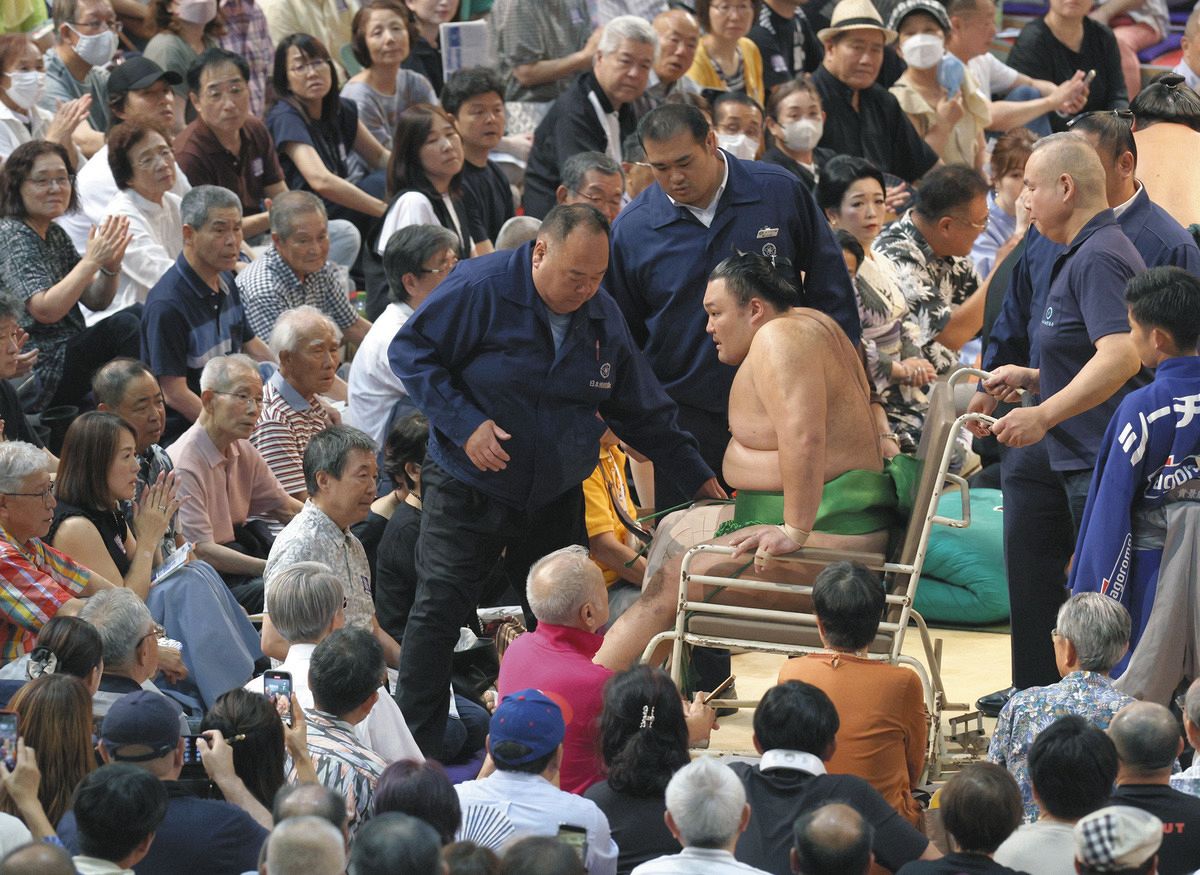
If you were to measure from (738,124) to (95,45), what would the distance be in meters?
2.98

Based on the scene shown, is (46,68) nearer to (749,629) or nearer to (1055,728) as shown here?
(749,629)

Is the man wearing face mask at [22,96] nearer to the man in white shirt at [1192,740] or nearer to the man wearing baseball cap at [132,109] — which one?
the man wearing baseball cap at [132,109]

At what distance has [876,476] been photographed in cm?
495

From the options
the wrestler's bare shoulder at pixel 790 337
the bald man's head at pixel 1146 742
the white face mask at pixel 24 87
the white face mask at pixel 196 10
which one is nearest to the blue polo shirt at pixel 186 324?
the white face mask at pixel 24 87

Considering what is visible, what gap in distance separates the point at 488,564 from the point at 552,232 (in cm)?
94

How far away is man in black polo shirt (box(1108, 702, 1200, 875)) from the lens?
3514 millimetres

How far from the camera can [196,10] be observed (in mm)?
8594

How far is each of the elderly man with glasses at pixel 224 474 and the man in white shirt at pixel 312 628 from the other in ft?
4.69

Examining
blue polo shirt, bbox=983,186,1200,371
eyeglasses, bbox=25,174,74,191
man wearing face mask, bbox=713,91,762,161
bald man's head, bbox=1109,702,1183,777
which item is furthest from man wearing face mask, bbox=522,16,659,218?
bald man's head, bbox=1109,702,1183,777

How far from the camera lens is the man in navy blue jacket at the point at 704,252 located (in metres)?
5.68

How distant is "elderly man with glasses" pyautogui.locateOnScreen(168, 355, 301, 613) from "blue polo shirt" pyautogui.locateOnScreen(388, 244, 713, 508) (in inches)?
47.3

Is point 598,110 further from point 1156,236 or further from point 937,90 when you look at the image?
point 1156,236

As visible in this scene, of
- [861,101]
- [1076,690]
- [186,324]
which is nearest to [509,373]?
[1076,690]

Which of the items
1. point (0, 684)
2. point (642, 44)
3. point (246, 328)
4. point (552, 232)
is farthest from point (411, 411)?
point (642, 44)
